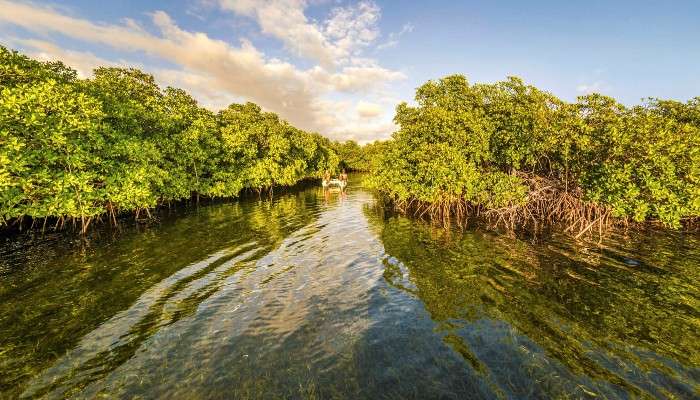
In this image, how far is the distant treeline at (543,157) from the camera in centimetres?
1789

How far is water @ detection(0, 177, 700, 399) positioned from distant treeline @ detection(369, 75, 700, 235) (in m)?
3.80

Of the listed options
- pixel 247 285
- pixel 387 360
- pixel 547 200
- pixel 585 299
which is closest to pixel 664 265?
pixel 585 299

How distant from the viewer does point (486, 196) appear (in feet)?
86.3

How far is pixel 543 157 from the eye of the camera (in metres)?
27.5

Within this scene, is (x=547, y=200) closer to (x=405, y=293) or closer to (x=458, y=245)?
(x=458, y=245)

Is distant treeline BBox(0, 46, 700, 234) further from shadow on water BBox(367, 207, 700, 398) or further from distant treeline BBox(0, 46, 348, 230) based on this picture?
shadow on water BBox(367, 207, 700, 398)

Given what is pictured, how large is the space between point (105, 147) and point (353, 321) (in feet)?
85.7

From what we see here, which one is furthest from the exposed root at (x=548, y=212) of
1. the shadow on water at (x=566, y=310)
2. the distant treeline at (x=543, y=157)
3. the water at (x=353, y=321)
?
the water at (x=353, y=321)

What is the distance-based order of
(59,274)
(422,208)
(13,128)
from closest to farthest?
1. (59,274)
2. (13,128)
3. (422,208)

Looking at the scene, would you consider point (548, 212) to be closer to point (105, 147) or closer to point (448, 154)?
point (448, 154)

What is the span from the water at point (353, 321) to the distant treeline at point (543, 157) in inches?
150

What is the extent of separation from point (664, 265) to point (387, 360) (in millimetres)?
17145

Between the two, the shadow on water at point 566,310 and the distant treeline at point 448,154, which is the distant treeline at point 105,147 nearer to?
the distant treeline at point 448,154

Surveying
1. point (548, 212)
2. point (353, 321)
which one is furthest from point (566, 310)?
point (548, 212)
